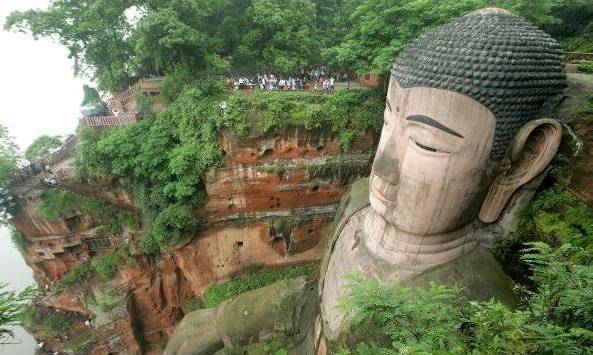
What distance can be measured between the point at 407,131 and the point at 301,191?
768 cm

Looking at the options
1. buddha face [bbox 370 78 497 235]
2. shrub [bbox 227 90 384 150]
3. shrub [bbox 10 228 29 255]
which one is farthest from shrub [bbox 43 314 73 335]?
buddha face [bbox 370 78 497 235]

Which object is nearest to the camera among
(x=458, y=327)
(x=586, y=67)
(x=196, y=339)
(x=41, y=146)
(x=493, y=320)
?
(x=493, y=320)

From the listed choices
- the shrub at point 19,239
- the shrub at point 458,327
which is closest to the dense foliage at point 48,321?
the shrub at point 19,239

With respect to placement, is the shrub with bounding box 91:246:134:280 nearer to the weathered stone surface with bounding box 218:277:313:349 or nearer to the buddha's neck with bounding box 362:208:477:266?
the weathered stone surface with bounding box 218:277:313:349

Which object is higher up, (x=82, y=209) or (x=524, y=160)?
(x=524, y=160)

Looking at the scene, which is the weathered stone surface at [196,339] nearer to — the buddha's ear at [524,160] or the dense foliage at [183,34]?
the buddha's ear at [524,160]

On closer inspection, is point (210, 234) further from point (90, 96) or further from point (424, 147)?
point (424, 147)

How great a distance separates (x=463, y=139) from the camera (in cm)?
424

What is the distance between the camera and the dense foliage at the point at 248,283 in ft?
41.4

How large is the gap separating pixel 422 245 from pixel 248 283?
29.5 ft

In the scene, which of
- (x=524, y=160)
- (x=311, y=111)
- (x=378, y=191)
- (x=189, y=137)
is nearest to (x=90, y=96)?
(x=189, y=137)

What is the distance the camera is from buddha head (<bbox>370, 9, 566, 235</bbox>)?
415cm

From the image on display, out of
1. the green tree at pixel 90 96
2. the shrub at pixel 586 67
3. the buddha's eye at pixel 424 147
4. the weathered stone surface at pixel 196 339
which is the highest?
the shrub at pixel 586 67

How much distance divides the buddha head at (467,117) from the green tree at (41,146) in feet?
47.9
